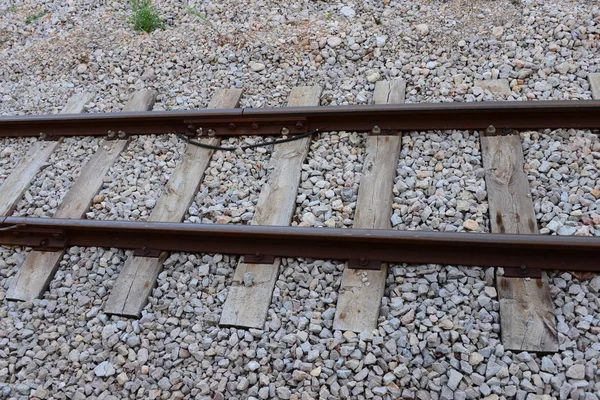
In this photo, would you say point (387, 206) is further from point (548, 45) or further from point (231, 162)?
point (548, 45)

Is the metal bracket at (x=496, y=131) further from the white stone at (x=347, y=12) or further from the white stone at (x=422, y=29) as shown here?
the white stone at (x=347, y=12)

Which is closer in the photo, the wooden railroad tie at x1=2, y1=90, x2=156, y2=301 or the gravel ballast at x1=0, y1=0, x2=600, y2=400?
the gravel ballast at x1=0, y1=0, x2=600, y2=400

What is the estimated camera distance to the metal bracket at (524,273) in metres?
3.30

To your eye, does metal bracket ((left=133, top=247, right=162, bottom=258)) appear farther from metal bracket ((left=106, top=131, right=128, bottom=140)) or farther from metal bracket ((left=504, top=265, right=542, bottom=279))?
metal bracket ((left=504, top=265, right=542, bottom=279))

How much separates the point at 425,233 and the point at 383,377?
86 centimetres

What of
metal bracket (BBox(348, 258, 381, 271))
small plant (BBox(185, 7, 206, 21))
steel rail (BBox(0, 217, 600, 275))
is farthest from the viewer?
small plant (BBox(185, 7, 206, 21))

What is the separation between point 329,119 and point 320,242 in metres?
1.24

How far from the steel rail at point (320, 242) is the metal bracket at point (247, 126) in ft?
3.69

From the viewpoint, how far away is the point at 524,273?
10.9 ft

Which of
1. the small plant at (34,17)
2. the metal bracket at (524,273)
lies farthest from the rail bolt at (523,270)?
the small plant at (34,17)

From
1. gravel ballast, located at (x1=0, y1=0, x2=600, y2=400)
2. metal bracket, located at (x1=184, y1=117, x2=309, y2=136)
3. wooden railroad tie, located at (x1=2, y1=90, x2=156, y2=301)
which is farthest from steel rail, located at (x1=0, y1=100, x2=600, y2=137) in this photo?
wooden railroad tie, located at (x1=2, y1=90, x2=156, y2=301)

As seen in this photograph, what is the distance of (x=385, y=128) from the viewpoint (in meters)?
4.43

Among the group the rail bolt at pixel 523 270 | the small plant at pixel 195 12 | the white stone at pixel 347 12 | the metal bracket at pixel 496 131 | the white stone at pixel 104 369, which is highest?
the small plant at pixel 195 12

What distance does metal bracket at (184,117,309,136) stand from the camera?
15.1ft
